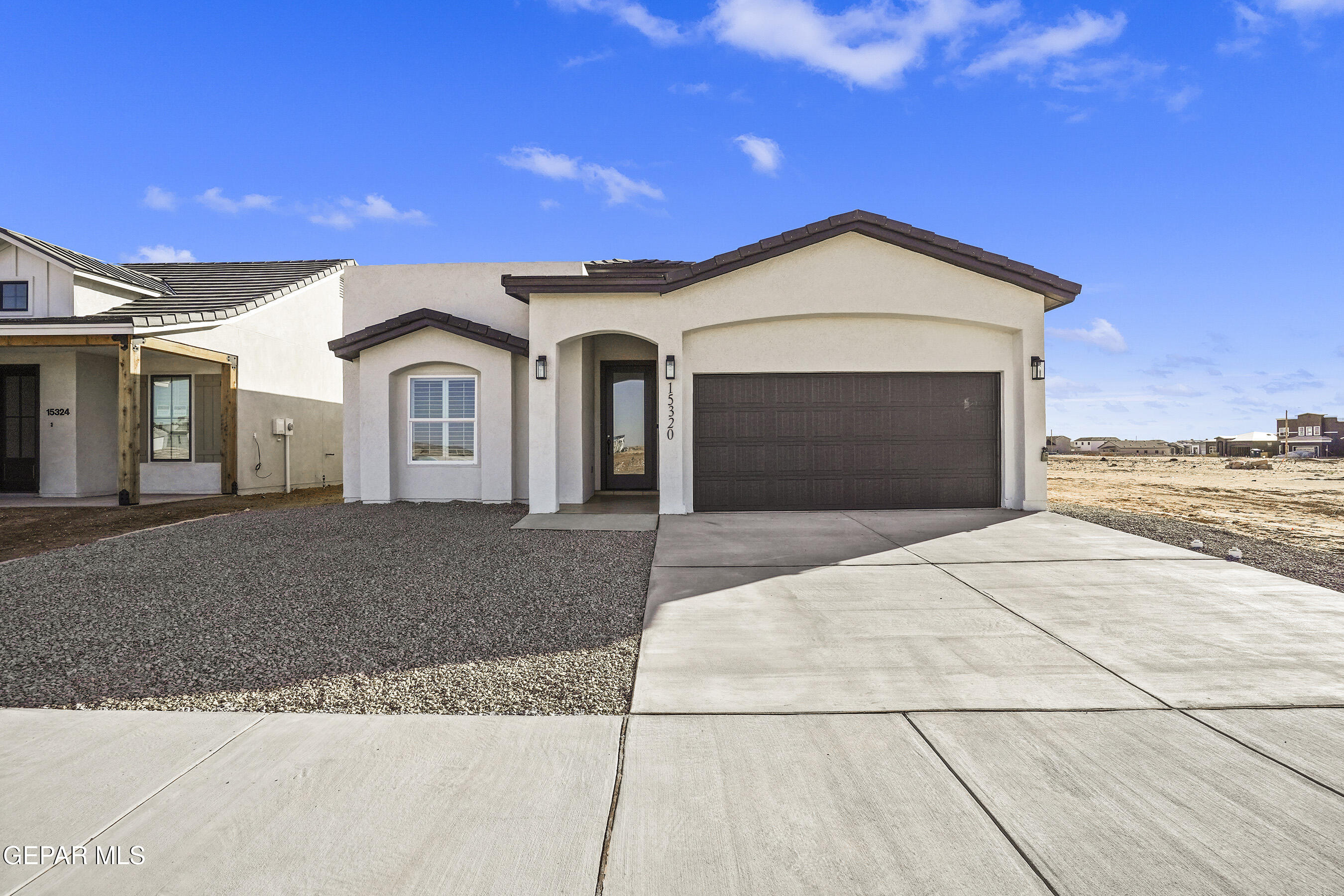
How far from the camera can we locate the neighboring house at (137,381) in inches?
465

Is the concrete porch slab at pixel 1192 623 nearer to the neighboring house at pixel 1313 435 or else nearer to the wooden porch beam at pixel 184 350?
the wooden porch beam at pixel 184 350

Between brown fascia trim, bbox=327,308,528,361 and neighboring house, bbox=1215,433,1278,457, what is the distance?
167 feet

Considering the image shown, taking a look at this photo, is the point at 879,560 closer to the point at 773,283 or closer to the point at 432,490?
the point at 773,283

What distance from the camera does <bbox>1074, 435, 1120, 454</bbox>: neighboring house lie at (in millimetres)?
46094

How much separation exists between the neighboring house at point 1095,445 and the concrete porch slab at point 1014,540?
1740 inches

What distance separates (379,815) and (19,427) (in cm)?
1718

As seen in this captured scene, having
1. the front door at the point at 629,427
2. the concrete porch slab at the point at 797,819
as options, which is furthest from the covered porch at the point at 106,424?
the concrete porch slab at the point at 797,819

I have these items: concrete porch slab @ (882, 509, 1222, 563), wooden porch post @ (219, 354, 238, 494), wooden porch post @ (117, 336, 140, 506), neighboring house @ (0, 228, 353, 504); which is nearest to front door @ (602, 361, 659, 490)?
concrete porch slab @ (882, 509, 1222, 563)

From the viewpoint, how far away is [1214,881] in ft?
6.27

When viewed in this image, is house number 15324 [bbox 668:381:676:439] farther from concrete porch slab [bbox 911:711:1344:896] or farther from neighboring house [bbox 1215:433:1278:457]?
neighboring house [bbox 1215:433:1278:457]

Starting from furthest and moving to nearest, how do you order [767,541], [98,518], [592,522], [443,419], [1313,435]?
1. [1313,435]
2. [443,419]
3. [98,518]
4. [592,522]
5. [767,541]

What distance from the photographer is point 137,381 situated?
11492mm

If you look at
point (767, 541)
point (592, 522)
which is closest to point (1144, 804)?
point (767, 541)

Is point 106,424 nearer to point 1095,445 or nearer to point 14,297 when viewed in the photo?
point 14,297
